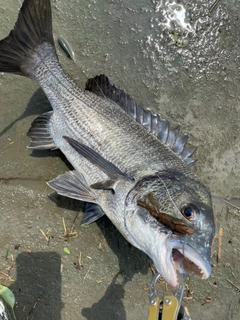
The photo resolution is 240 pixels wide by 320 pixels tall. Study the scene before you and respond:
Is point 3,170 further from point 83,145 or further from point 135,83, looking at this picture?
point 135,83

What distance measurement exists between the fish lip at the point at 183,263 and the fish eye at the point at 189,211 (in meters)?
0.19

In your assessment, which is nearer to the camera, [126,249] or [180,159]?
[180,159]

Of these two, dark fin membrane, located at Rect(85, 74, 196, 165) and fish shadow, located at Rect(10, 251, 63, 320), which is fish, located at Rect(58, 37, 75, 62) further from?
fish shadow, located at Rect(10, 251, 63, 320)

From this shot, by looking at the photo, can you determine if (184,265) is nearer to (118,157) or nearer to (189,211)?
(189,211)

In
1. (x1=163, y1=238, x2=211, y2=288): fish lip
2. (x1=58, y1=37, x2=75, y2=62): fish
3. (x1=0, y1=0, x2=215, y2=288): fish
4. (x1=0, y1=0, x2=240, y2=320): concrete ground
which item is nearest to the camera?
(x1=163, y1=238, x2=211, y2=288): fish lip

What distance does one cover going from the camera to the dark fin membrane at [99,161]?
8.89 ft

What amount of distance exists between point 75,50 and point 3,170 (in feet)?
4.66


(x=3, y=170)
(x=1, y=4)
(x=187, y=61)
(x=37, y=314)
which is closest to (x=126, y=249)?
(x=37, y=314)

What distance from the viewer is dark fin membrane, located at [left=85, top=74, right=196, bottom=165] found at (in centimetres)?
301

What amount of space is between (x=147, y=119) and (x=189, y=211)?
1.04 meters

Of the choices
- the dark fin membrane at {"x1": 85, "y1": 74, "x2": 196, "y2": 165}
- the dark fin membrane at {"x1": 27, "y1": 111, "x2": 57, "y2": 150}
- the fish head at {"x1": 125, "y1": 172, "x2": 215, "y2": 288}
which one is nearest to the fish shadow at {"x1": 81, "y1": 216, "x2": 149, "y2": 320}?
the fish head at {"x1": 125, "y1": 172, "x2": 215, "y2": 288}

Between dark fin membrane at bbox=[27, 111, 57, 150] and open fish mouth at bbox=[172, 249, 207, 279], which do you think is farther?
dark fin membrane at bbox=[27, 111, 57, 150]

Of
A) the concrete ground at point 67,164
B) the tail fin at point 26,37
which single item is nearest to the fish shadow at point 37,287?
the concrete ground at point 67,164

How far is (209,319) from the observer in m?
3.35
